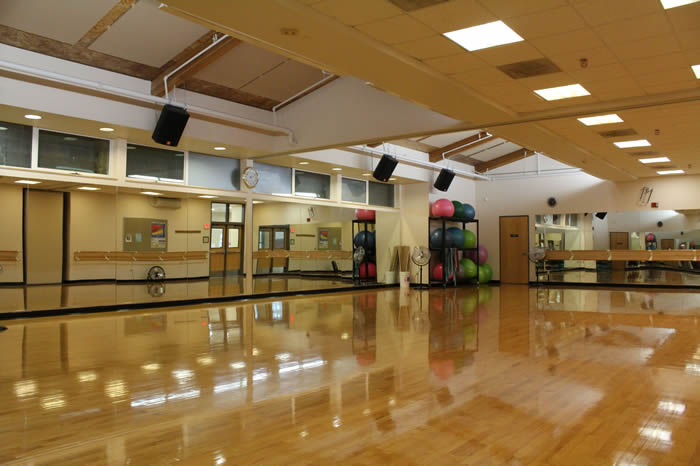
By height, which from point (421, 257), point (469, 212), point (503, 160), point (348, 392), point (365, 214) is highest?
point (503, 160)

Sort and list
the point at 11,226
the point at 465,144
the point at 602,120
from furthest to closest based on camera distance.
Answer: the point at 465,144 < the point at 11,226 < the point at 602,120

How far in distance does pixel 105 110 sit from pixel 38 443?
240 inches

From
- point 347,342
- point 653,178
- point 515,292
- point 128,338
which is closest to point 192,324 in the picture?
point 128,338

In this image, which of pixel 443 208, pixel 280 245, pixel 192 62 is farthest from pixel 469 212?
pixel 192 62

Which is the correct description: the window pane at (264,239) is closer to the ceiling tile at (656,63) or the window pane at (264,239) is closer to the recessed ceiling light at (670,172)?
the ceiling tile at (656,63)

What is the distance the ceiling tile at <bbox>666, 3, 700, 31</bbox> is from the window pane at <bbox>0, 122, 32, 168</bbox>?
26.5ft

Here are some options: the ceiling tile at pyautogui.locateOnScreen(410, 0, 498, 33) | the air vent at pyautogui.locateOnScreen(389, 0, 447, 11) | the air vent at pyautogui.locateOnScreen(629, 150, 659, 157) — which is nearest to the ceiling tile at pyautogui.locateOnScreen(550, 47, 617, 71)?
the ceiling tile at pyautogui.locateOnScreen(410, 0, 498, 33)

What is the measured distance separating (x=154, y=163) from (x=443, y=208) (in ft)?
24.8

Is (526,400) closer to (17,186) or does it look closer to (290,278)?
(17,186)

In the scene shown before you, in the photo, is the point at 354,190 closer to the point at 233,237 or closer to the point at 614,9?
the point at 233,237

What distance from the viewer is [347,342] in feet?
19.8

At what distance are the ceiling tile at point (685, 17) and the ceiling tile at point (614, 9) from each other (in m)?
0.17

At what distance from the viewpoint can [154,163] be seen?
9.52 m

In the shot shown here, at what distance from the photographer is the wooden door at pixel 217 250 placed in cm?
1040
